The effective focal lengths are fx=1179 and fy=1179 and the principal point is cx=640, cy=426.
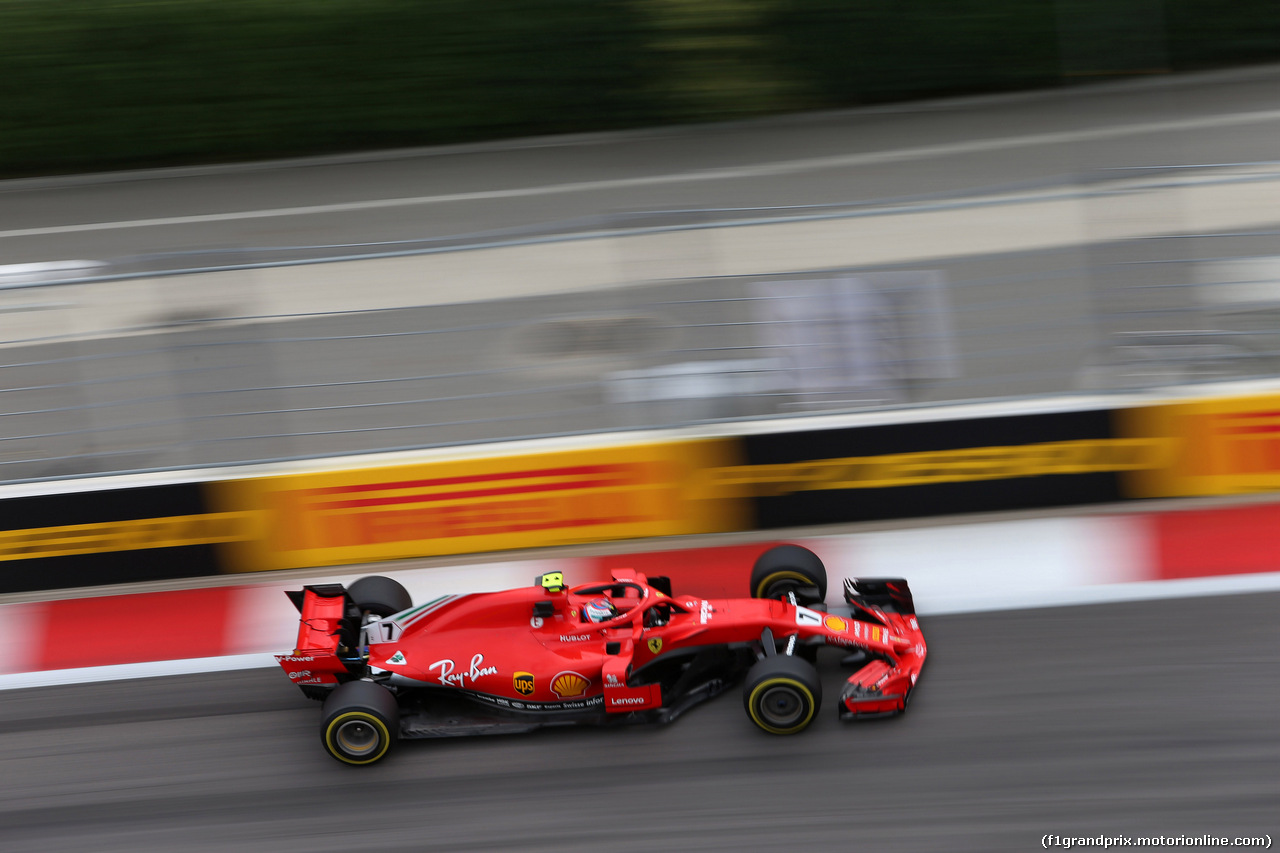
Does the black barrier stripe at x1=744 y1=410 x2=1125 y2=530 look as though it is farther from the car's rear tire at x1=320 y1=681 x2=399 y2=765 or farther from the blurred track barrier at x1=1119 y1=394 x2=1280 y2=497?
the car's rear tire at x1=320 y1=681 x2=399 y2=765

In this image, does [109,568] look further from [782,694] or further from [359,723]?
[782,694]

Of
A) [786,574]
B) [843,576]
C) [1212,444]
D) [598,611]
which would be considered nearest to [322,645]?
[598,611]

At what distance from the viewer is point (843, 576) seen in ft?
19.4

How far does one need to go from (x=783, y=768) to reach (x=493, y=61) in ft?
27.6

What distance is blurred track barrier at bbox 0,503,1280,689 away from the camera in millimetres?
5613

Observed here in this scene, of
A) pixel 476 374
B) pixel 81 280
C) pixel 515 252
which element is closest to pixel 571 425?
pixel 476 374

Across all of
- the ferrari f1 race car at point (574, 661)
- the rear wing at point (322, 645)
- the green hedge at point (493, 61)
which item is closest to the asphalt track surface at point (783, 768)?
the ferrari f1 race car at point (574, 661)

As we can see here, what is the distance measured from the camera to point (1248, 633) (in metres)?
5.16

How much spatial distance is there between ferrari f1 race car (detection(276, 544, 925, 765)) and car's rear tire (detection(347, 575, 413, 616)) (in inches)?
11.1

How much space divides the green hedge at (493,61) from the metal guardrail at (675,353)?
226 inches

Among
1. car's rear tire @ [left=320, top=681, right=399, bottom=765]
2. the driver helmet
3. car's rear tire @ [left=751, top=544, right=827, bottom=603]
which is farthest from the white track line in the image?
car's rear tire @ [left=320, top=681, right=399, bottom=765]

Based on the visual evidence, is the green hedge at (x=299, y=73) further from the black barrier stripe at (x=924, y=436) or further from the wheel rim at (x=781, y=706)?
the wheel rim at (x=781, y=706)

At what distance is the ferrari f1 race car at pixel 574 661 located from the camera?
479 cm

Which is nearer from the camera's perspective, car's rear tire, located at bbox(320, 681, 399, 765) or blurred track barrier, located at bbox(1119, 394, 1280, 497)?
car's rear tire, located at bbox(320, 681, 399, 765)
